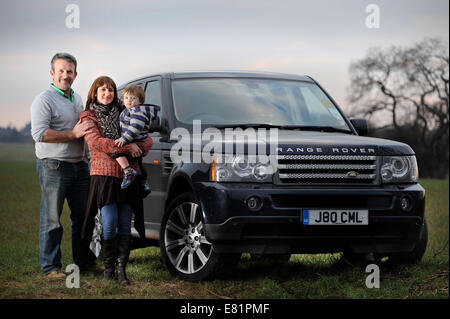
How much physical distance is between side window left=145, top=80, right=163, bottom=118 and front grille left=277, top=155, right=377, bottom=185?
1.95 metres

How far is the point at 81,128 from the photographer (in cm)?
684

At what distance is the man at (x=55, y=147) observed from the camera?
7.10 meters

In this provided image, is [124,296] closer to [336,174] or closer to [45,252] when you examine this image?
[45,252]

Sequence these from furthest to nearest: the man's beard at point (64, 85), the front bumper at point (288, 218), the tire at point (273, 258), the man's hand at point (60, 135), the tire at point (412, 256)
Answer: the tire at point (273, 258) → the tire at point (412, 256) → the man's beard at point (64, 85) → the man's hand at point (60, 135) → the front bumper at point (288, 218)

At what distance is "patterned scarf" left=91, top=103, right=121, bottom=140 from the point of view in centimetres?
657

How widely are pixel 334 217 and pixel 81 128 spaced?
2658 mm

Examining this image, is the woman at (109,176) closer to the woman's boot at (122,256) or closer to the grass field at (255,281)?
the woman's boot at (122,256)

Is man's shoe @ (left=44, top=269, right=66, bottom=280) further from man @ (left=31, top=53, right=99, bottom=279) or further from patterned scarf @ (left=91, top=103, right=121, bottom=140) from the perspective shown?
patterned scarf @ (left=91, top=103, right=121, bottom=140)
